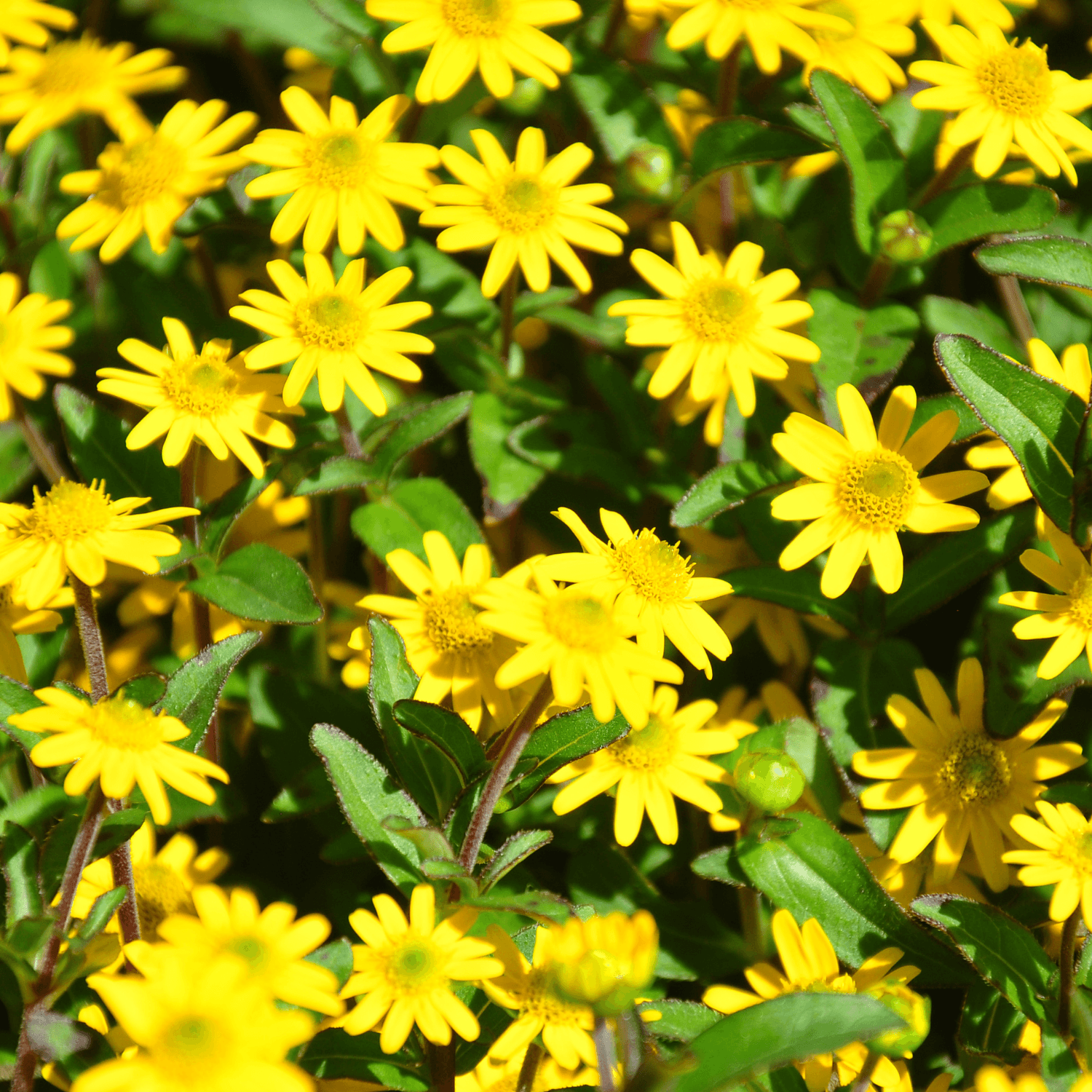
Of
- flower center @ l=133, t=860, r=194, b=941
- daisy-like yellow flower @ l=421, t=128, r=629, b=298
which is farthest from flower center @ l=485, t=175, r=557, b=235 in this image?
flower center @ l=133, t=860, r=194, b=941

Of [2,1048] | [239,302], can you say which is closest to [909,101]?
[239,302]

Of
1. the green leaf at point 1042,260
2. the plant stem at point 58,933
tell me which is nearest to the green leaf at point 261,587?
the plant stem at point 58,933

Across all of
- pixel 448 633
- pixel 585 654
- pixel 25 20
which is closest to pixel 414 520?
pixel 448 633

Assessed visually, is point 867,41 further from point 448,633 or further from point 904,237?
point 448,633

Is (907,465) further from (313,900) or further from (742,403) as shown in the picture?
(313,900)

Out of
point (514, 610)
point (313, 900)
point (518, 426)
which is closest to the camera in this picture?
point (514, 610)

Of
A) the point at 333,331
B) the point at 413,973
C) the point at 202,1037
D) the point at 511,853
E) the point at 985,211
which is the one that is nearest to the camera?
the point at 202,1037

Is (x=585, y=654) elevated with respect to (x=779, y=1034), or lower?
elevated
